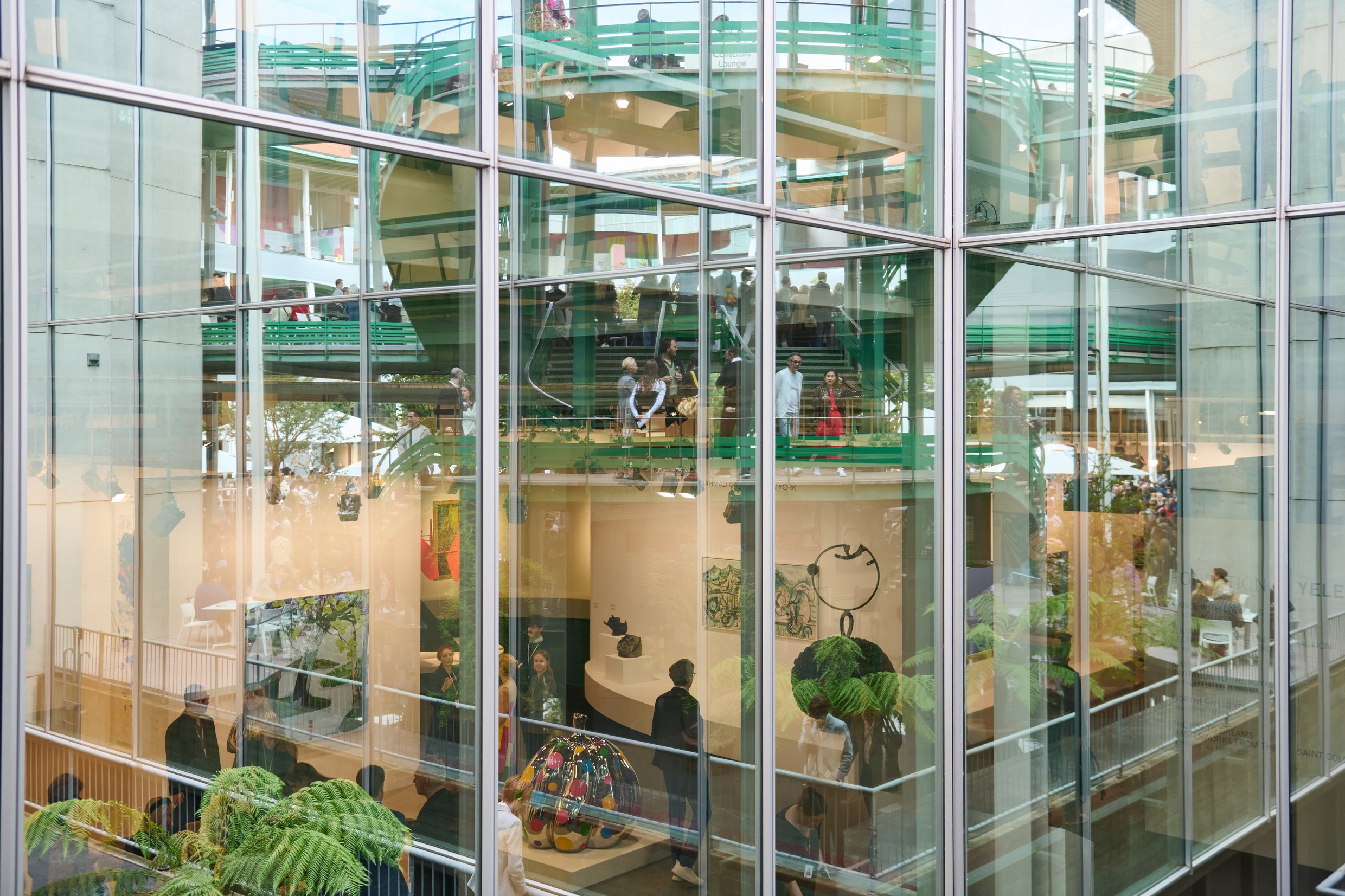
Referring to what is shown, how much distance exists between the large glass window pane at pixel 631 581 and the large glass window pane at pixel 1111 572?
1.88m

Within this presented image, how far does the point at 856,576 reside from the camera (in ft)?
20.5

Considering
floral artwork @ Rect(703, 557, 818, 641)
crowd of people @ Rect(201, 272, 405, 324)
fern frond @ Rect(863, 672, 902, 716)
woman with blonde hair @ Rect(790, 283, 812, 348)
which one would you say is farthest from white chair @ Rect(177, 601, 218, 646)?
fern frond @ Rect(863, 672, 902, 716)

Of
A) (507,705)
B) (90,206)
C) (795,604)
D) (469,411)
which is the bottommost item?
(507,705)

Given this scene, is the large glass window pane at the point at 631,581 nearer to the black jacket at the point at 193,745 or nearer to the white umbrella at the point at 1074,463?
the black jacket at the point at 193,745

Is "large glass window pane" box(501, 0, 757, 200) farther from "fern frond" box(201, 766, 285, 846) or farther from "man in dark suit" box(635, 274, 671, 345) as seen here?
"fern frond" box(201, 766, 285, 846)

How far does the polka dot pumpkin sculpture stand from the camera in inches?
187

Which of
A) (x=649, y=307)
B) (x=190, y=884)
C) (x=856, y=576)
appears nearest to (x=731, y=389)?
(x=649, y=307)

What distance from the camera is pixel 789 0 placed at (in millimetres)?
6012

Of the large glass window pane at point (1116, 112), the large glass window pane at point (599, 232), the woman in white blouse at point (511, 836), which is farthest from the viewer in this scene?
the large glass window pane at point (1116, 112)

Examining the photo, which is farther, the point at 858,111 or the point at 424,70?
the point at 858,111

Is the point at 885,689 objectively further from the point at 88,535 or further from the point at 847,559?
the point at 88,535

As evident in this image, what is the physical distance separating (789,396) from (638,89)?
1.88 m

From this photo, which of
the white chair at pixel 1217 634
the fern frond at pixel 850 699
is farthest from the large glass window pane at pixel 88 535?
the white chair at pixel 1217 634

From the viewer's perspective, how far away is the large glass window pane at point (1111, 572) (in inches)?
222
